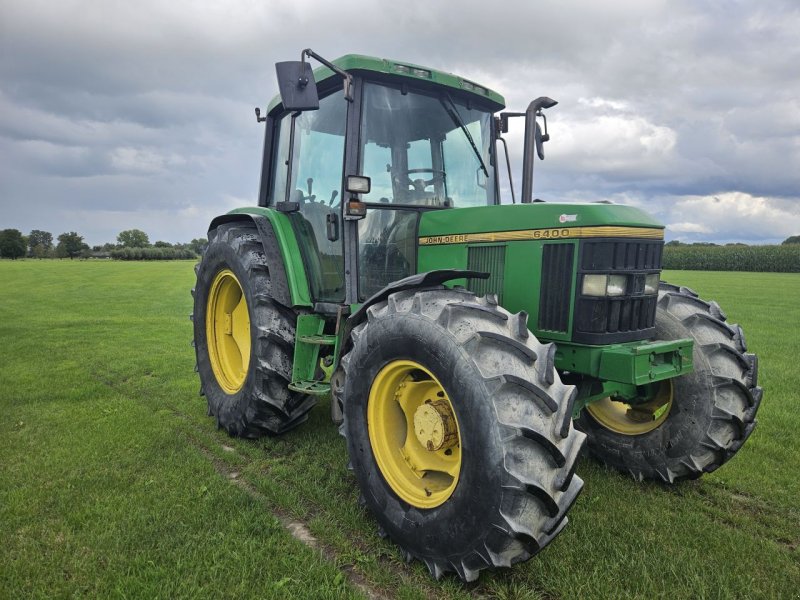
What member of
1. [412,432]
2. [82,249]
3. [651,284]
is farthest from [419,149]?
[82,249]

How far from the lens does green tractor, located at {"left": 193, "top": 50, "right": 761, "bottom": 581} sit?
246 cm

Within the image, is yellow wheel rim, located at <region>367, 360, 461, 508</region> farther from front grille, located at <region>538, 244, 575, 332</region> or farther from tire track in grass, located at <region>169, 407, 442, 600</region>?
front grille, located at <region>538, 244, 575, 332</region>

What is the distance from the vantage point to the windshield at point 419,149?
386cm

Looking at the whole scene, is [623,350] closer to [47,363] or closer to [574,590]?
[574,590]

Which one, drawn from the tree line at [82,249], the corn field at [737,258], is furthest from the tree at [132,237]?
the corn field at [737,258]

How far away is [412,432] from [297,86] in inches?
85.4

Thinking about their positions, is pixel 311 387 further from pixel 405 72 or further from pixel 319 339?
pixel 405 72

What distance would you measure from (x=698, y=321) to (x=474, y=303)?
5.90 ft

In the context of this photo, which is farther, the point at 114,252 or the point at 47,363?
the point at 114,252

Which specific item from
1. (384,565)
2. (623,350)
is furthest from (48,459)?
(623,350)

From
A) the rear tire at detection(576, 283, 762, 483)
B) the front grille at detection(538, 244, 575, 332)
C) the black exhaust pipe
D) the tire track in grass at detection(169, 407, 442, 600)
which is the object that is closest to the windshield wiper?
the black exhaust pipe

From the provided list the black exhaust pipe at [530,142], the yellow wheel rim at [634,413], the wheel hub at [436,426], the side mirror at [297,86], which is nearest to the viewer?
the wheel hub at [436,426]

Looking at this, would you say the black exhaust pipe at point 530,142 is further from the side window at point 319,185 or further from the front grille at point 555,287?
the side window at point 319,185

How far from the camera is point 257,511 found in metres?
3.32
